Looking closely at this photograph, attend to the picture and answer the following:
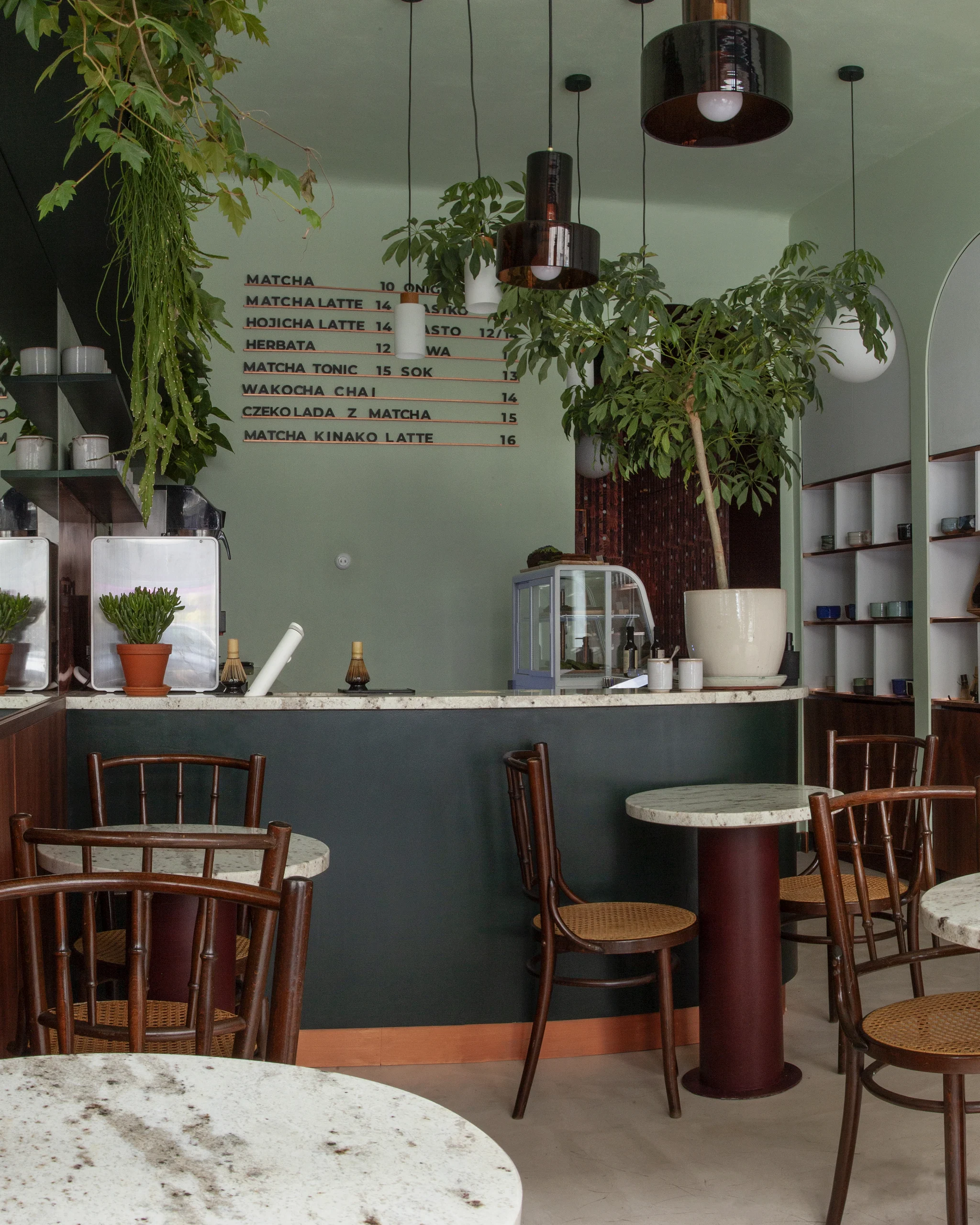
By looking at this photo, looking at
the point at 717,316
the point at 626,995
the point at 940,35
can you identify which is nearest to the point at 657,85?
the point at 717,316

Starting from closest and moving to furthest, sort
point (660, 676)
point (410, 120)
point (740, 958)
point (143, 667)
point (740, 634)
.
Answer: point (740, 958) < point (143, 667) < point (660, 676) < point (740, 634) < point (410, 120)

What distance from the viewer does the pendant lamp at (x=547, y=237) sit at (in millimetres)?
2967

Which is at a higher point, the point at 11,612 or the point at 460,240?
the point at 460,240

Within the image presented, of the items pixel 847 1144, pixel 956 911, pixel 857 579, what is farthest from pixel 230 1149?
pixel 857 579

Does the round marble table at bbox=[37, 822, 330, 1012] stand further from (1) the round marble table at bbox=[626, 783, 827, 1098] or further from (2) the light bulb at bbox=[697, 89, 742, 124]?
(2) the light bulb at bbox=[697, 89, 742, 124]

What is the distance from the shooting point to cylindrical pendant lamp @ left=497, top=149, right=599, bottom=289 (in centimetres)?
297

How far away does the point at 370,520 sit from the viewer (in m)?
5.93

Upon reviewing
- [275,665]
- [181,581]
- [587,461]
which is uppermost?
[587,461]

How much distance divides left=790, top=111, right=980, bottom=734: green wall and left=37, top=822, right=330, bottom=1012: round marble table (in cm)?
406

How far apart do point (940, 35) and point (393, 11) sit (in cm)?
224

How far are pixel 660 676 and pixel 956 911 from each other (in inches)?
67.6

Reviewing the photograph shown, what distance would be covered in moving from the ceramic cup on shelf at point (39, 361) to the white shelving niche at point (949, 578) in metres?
4.09

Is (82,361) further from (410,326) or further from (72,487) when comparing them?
(410,326)

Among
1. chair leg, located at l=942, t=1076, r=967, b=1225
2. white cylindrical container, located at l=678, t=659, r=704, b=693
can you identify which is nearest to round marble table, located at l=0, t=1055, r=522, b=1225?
chair leg, located at l=942, t=1076, r=967, b=1225
